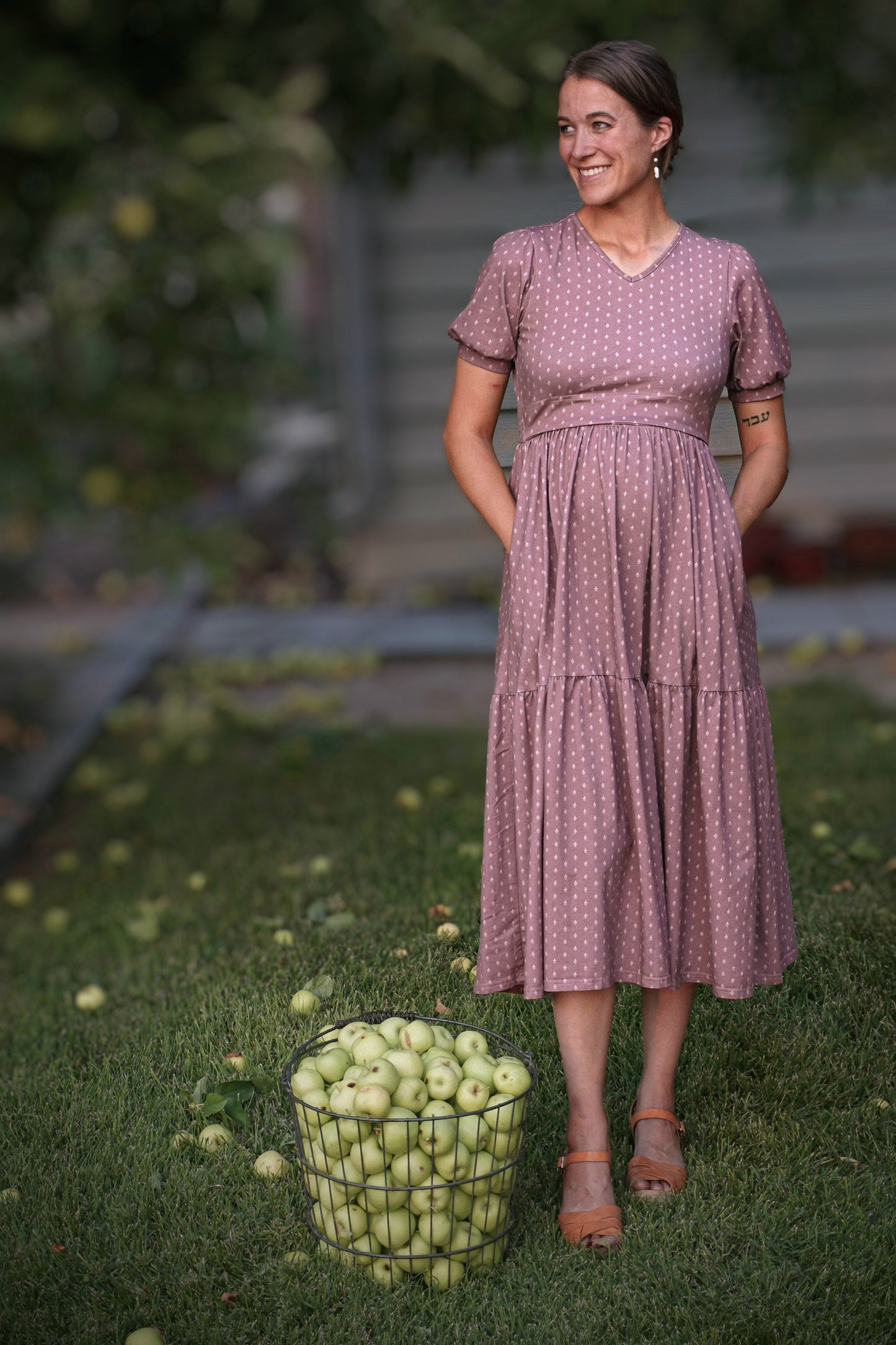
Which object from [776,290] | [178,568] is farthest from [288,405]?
[178,568]

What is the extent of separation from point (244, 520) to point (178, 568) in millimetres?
4330

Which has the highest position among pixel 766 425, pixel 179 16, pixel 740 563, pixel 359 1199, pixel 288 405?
pixel 179 16

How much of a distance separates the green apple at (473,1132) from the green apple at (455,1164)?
1cm

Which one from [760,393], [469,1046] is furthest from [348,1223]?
[760,393]

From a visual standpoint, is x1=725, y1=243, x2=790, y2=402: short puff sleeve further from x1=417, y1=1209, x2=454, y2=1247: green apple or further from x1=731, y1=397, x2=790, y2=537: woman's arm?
x1=417, y1=1209, x2=454, y2=1247: green apple

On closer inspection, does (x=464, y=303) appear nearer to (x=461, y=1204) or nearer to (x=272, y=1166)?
(x=272, y=1166)

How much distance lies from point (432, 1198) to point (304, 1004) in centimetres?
93

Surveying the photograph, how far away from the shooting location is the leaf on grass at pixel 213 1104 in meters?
3.00

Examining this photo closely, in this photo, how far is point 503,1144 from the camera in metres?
2.49

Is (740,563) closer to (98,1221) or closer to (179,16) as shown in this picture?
(98,1221)

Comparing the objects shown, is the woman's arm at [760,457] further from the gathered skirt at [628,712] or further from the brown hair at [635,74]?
the brown hair at [635,74]

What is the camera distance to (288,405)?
14711 mm

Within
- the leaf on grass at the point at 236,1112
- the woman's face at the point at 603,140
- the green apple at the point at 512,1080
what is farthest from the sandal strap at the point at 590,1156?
the woman's face at the point at 603,140

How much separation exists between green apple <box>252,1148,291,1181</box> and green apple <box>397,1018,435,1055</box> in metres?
0.44
